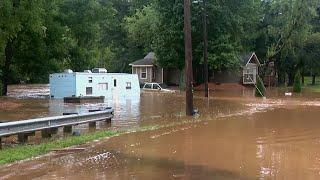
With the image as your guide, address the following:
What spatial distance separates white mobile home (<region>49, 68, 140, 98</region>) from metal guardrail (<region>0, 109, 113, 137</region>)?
57.8 feet

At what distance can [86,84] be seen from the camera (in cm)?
3847

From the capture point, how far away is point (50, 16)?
142 feet

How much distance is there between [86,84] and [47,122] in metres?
22.7

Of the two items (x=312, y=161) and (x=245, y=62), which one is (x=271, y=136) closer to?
(x=312, y=161)

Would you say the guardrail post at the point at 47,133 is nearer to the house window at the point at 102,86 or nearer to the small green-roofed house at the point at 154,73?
the house window at the point at 102,86

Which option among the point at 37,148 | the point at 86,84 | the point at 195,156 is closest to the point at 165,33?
the point at 86,84

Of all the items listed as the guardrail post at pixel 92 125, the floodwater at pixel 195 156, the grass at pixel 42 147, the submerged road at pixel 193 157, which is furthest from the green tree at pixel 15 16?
the submerged road at pixel 193 157

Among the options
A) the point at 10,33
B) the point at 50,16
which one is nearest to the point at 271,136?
the point at 10,33

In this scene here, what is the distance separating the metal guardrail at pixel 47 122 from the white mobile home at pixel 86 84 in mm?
17628

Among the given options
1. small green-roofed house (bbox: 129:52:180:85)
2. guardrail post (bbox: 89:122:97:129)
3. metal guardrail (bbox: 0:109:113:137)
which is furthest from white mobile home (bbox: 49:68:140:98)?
small green-roofed house (bbox: 129:52:180:85)

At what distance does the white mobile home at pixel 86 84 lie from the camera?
1487 inches

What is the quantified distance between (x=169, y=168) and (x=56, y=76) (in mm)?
28804

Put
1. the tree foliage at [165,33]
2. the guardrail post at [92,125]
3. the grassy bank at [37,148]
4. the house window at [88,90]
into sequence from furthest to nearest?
the tree foliage at [165,33]
the house window at [88,90]
the guardrail post at [92,125]
the grassy bank at [37,148]

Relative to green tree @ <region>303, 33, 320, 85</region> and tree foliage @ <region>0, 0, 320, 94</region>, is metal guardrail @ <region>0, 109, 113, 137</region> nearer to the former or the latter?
tree foliage @ <region>0, 0, 320, 94</region>
